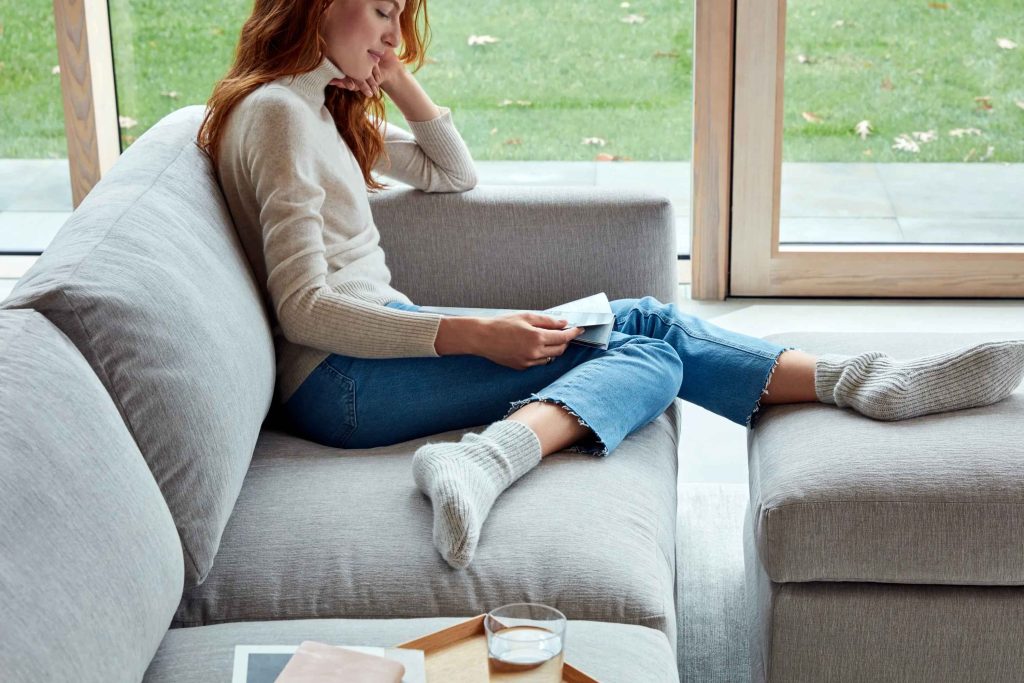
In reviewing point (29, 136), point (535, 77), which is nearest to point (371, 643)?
point (535, 77)

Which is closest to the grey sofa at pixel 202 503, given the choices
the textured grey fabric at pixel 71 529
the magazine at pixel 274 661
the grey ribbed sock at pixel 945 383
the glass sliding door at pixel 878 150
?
the textured grey fabric at pixel 71 529

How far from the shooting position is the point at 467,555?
145cm

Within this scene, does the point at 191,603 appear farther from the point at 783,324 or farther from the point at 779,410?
the point at 783,324

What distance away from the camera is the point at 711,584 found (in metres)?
2.14

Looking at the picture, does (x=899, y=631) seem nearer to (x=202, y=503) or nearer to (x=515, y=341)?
(x=515, y=341)

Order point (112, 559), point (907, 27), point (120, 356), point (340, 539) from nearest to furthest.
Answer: point (112, 559)
point (120, 356)
point (340, 539)
point (907, 27)

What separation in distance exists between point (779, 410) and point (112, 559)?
3.66 feet

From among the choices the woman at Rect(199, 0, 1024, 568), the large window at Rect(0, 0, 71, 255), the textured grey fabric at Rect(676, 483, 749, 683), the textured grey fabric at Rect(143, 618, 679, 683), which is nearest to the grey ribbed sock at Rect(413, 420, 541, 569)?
the woman at Rect(199, 0, 1024, 568)

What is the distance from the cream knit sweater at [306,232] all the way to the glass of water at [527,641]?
82cm

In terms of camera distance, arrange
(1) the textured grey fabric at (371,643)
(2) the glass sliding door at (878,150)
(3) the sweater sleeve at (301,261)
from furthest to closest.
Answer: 1. (2) the glass sliding door at (878,150)
2. (3) the sweater sleeve at (301,261)
3. (1) the textured grey fabric at (371,643)

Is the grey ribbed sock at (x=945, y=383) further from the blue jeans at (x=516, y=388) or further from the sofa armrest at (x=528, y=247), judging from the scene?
the sofa armrest at (x=528, y=247)

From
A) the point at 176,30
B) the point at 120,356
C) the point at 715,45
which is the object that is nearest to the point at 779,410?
the point at 120,356

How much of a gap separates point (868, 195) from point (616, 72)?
2.59 feet

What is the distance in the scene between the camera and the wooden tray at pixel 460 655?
109 centimetres
